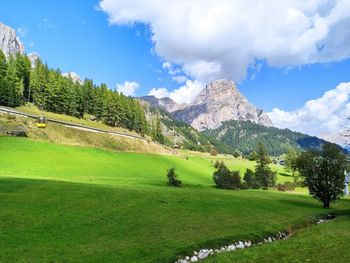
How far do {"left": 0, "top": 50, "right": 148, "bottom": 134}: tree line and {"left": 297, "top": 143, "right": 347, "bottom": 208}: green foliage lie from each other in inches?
4567

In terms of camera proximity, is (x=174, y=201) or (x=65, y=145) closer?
(x=174, y=201)

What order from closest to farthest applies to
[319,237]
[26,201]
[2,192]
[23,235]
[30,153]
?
[23,235], [319,237], [26,201], [2,192], [30,153]

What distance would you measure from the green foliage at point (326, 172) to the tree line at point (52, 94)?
11601 cm

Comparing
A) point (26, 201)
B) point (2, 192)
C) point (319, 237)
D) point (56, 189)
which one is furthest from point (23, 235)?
point (319, 237)

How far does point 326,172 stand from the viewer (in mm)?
72625

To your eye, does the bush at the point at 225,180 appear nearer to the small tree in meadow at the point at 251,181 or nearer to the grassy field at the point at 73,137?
the small tree in meadow at the point at 251,181

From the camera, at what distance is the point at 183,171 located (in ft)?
445

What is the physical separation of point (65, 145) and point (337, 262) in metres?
112

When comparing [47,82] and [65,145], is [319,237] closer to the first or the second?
[65,145]

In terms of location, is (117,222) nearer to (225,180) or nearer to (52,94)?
(225,180)

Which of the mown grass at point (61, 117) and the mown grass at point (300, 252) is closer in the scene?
the mown grass at point (300, 252)

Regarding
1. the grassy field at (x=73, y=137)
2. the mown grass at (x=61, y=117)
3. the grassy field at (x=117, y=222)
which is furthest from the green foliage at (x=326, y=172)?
the mown grass at (x=61, y=117)

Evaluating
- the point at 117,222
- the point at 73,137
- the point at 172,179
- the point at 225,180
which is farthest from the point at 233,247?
the point at 73,137

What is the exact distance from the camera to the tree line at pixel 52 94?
498 ft
